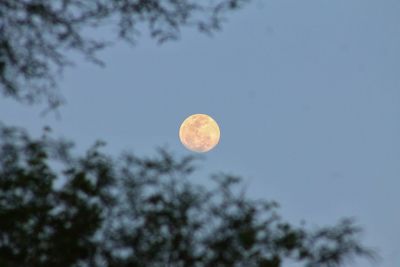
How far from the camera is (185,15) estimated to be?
28.9ft

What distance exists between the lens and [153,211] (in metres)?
14.2

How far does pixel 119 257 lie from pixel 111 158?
2037mm

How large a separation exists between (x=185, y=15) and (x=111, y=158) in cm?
629

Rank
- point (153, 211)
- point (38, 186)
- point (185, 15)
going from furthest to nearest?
point (153, 211) < point (38, 186) < point (185, 15)

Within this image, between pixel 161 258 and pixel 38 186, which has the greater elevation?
pixel 38 186

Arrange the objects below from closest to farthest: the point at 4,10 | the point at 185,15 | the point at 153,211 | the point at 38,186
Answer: the point at 4,10
the point at 185,15
the point at 38,186
the point at 153,211

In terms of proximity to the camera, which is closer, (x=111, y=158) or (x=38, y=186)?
(x=38, y=186)

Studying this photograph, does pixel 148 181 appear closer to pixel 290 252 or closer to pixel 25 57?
pixel 290 252

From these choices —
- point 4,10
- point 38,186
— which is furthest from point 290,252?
point 4,10

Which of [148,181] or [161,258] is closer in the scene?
[161,258]

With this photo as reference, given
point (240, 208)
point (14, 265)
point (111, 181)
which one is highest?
point (111, 181)

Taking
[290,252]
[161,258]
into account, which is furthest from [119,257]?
[290,252]

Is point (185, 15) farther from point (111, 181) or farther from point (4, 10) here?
point (111, 181)

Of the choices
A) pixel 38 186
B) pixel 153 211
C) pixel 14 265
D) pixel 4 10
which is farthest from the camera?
pixel 153 211
